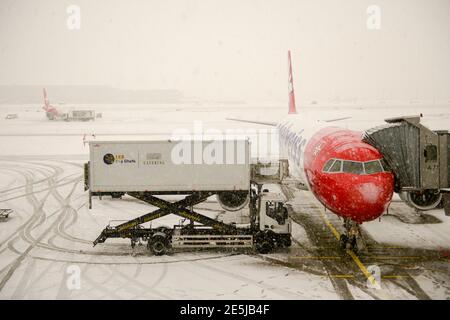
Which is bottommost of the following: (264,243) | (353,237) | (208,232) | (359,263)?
(359,263)

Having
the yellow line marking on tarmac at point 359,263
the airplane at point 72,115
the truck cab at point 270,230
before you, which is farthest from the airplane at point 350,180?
the airplane at point 72,115

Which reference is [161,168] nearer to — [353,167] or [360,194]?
[353,167]

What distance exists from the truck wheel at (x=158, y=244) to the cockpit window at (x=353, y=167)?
26.0 ft

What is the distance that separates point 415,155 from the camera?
1842 cm

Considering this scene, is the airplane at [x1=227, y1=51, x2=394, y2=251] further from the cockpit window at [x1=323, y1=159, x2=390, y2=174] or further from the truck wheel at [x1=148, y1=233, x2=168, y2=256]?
the truck wheel at [x1=148, y1=233, x2=168, y2=256]

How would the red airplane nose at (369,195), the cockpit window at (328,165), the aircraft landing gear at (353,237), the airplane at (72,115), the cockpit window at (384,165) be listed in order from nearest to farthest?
the red airplane nose at (369,195) < the cockpit window at (384,165) < the cockpit window at (328,165) < the aircraft landing gear at (353,237) < the airplane at (72,115)

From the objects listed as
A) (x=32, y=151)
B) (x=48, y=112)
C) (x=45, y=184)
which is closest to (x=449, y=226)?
(x=45, y=184)

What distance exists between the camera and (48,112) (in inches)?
3947

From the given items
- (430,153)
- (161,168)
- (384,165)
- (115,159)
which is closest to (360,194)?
(384,165)

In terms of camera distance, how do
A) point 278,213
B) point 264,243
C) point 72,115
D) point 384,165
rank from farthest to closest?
1. point 72,115
2. point 278,213
3. point 264,243
4. point 384,165

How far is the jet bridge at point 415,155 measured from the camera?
18.3m

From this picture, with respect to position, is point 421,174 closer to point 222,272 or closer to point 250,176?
point 250,176

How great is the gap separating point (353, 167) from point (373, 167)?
745 mm

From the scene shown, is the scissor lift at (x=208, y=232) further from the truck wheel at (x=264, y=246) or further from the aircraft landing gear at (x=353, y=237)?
the aircraft landing gear at (x=353, y=237)
